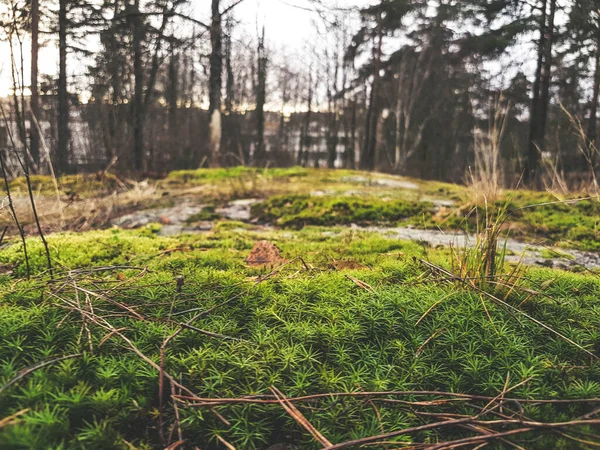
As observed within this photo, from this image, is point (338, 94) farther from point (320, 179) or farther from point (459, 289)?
point (459, 289)

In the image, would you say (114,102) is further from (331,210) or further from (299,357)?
(299,357)

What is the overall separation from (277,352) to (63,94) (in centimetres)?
1292

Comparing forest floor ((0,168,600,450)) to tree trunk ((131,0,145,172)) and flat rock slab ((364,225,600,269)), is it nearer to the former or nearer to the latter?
flat rock slab ((364,225,600,269))

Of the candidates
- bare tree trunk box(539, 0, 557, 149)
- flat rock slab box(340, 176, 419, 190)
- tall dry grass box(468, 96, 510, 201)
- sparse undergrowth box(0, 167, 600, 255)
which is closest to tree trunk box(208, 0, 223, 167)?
sparse undergrowth box(0, 167, 600, 255)

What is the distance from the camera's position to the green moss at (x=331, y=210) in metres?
5.30

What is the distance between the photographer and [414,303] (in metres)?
1.72

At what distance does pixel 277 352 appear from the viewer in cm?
140

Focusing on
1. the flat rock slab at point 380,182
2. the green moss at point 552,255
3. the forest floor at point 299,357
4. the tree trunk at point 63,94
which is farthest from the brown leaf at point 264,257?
the tree trunk at point 63,94

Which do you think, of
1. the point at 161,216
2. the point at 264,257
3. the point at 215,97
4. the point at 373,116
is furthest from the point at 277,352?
the point at 373,116

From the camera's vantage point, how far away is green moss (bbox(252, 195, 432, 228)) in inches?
209

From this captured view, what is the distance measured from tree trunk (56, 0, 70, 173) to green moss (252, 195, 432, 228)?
5923 millimetres

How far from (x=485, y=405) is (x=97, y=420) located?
124cm

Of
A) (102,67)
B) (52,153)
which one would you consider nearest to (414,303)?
(52,153)

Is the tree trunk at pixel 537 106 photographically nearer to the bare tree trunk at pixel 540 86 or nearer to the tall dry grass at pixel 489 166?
the bare tree trunk at pixel 540 86
